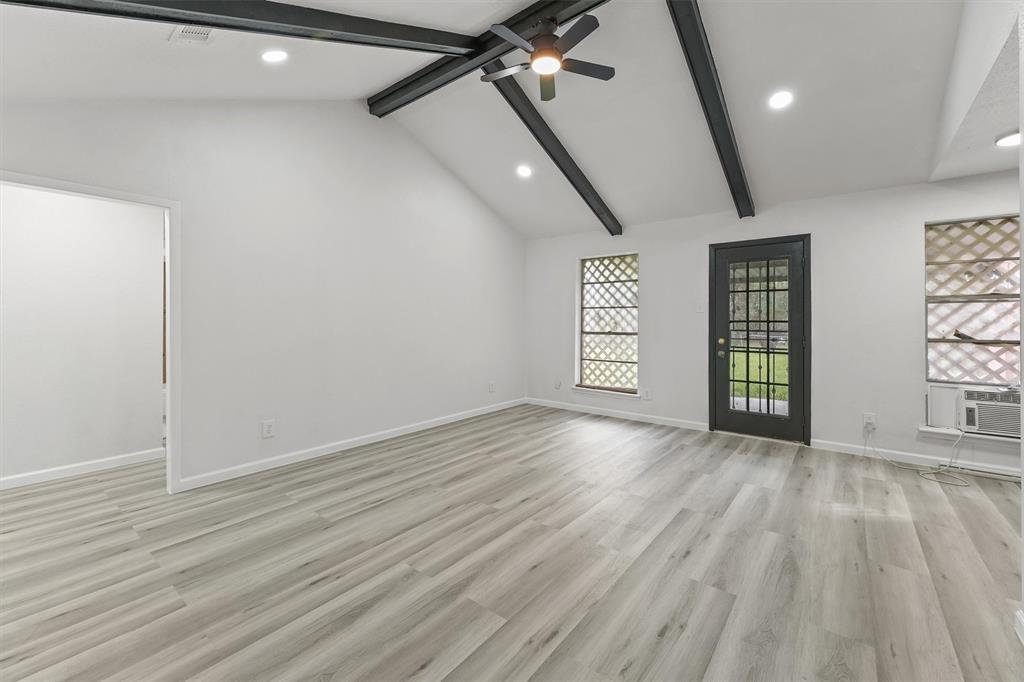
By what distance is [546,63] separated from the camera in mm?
2682

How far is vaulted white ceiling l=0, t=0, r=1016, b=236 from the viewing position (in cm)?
234

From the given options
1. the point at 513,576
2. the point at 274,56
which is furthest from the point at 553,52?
the point at 513,576

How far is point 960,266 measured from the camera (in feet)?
11.8

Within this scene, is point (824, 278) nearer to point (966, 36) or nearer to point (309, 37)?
point (966, 36)

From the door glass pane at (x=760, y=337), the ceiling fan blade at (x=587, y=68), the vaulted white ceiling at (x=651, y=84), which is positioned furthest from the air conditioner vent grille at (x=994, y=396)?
the ceiling fan blade at (x=587, y=68)

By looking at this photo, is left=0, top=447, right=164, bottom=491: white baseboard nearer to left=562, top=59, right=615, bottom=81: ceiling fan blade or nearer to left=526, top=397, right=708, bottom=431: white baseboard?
left=526, top=397, right=708, bottom=431: white baseboard

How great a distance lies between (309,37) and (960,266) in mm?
5082

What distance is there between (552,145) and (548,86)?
1313 millimetres

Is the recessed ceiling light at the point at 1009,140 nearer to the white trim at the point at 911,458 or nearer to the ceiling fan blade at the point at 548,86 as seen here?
the white trim at the point at 911,458

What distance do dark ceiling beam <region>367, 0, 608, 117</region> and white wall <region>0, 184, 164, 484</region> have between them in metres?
2.15

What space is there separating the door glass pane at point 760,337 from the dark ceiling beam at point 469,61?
2902 millimetres

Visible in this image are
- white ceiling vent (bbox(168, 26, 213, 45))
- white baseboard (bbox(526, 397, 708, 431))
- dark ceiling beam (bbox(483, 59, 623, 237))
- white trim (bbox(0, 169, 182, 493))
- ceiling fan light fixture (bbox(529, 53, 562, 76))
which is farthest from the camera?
white baseboard (bbox(526, 397, 708, 431))

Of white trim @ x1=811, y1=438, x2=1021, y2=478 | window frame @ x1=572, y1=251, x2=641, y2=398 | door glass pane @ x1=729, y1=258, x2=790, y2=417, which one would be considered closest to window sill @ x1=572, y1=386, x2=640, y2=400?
window frame @ x1=572, y1=251, x2=641, y2=398

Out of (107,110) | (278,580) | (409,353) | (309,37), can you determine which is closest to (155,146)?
(107,110)
